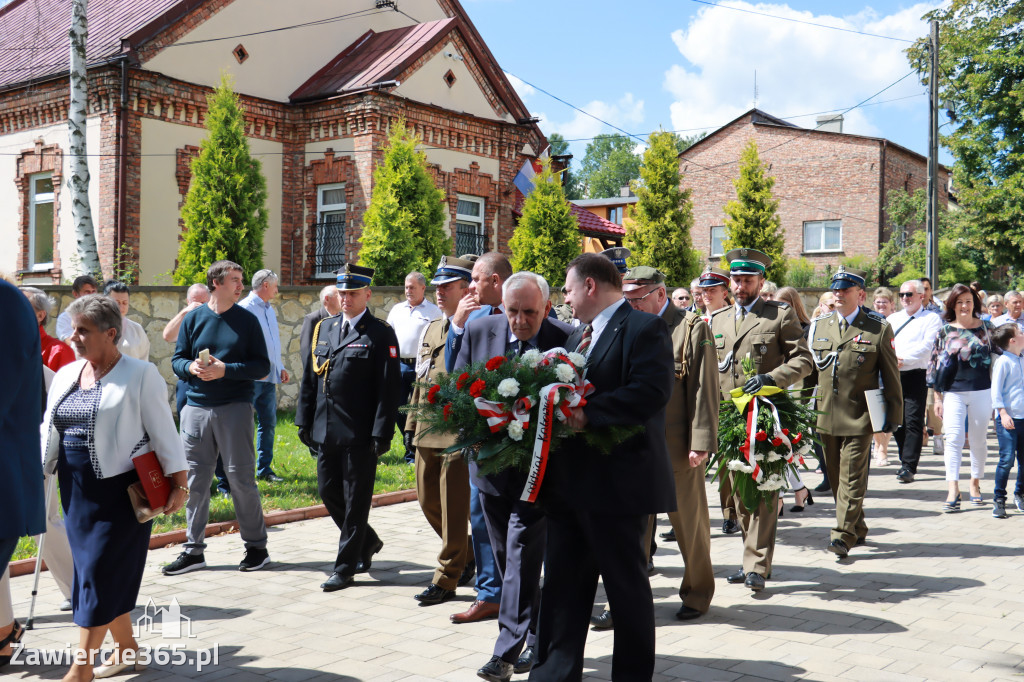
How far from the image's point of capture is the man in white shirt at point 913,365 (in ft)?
39.0

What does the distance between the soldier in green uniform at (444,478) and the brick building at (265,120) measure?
13.4 metres

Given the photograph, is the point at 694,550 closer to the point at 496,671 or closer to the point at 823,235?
the point at 496,671

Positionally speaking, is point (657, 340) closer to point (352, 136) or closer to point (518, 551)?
point (518, 551)

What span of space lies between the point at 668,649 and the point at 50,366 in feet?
14.3

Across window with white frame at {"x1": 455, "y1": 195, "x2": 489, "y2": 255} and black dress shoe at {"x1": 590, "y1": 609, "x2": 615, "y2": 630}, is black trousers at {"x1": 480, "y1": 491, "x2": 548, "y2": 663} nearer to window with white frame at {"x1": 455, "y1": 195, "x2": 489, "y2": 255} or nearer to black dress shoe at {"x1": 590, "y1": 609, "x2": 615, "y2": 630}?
black dress shoe at {"x1": 590, "y1": 609, "x2": 615, "y2": 630}

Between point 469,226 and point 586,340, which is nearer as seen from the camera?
point 586,340

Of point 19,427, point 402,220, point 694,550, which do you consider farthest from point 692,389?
point 402,220

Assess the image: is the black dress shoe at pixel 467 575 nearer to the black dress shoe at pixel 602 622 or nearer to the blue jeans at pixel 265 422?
the black dress shoe at pixel 602 622

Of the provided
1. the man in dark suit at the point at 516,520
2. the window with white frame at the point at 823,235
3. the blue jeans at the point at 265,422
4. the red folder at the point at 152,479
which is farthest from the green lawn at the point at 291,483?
the window with white frame at the point at 823,235

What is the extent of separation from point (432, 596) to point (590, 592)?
213 cm

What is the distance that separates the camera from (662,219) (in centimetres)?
2542

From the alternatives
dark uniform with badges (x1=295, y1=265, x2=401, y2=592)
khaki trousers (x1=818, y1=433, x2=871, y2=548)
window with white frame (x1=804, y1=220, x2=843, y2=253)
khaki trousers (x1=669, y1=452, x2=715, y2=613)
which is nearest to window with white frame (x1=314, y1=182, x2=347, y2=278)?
dark uniform with badges (x1=295, y1=265, x2=401, y2=592)

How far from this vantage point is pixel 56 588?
22.0ft

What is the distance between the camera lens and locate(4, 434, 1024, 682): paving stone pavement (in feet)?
16.8
